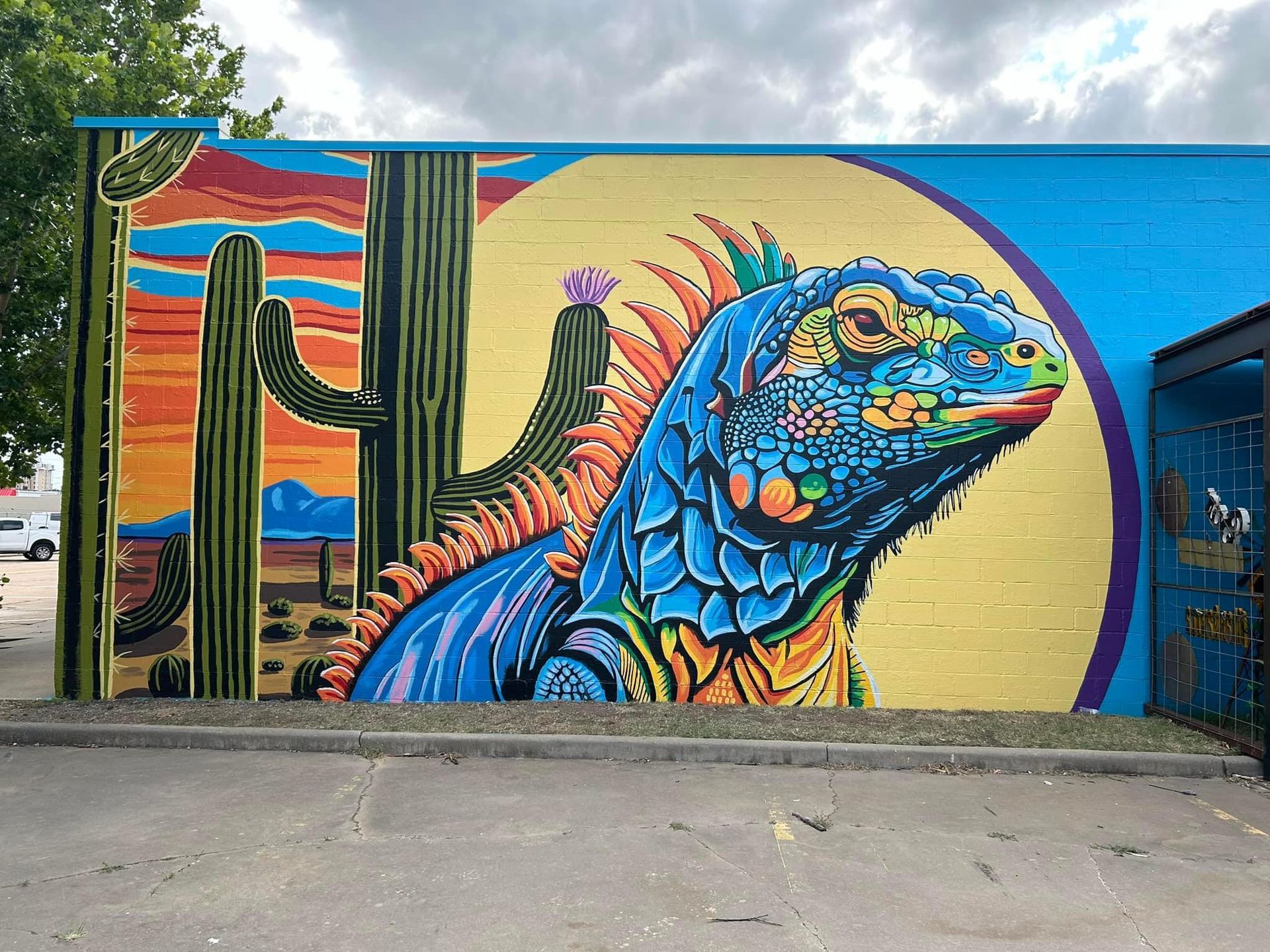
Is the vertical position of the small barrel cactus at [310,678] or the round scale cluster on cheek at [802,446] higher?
the round scale cluster on cheek at [802,446]

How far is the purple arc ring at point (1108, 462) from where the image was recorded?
7.41 meters

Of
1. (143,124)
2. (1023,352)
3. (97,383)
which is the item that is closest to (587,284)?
(1023,352)

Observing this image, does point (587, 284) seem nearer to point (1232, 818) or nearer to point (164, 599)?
point (164, 599)

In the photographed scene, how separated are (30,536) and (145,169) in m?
30.3

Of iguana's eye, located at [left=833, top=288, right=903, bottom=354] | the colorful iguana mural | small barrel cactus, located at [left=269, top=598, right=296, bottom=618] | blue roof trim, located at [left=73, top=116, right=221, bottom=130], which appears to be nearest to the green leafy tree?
blue roof trim, located at [left=73, top=116, right=221, bottom=130]

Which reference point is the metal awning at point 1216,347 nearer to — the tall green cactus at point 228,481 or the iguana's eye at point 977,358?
the iguana's eye at point 977,358

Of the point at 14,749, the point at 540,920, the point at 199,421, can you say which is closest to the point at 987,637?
the point at 540,920

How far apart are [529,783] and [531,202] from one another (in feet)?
16.6

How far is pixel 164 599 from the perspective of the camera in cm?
772

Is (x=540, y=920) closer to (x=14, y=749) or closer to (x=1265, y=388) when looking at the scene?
(x=14, y=749)

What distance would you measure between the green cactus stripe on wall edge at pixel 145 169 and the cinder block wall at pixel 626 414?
0.09 feet

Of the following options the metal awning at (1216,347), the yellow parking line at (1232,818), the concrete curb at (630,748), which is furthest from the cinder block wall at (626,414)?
the yellow parking line at (1232,818)

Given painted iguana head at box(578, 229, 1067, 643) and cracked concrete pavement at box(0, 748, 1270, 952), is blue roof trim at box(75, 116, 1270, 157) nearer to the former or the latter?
painted iguana head at box(578, 229, 1067, 643)

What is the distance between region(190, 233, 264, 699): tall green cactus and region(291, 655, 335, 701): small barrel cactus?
1.26 feet
